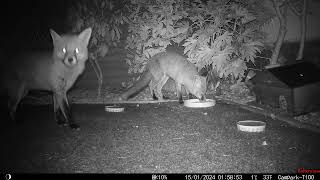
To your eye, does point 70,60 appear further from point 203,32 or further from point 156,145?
point 203,32

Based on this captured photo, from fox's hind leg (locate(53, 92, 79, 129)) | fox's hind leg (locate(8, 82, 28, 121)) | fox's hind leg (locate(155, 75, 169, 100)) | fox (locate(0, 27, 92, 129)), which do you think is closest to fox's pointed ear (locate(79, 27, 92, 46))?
fox (locate(0, 27, 92, 129))

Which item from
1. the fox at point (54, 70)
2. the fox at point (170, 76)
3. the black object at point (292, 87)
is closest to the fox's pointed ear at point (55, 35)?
the fox at point (54, 70)

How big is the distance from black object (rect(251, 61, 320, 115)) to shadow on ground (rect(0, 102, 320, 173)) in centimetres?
59

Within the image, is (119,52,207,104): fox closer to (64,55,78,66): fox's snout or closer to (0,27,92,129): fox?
(0,27,92,129): fox

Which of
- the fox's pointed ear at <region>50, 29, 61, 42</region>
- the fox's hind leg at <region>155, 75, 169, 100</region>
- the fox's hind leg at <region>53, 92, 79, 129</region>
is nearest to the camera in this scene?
the fox's pointed ear at <region>50, 29, 61, 42</region>

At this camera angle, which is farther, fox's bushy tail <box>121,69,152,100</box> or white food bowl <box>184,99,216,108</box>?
fox's bushy tail <box>121,69,152,100</box>

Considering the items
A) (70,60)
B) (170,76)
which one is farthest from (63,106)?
(170,76)

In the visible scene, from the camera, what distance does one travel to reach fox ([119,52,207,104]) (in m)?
7.36

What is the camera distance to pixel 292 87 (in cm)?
543

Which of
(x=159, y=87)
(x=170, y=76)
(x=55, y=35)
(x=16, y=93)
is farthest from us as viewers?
(x=159, y=87)

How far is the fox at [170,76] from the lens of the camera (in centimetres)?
736

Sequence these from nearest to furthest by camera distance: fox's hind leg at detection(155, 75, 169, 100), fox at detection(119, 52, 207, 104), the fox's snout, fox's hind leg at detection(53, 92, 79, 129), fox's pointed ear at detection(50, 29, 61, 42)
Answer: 1. the fox's snout
2. fox's pointed ear at detection(50, 29, 61, 42)
3. fox's hind leg at detection(53, 92, 79, 129)
4. fox at detection(119, 52, 207, 104)
5. fox's hind leg at detection(155, 75, 169, 100)

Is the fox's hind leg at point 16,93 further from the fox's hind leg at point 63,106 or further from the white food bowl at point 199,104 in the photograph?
the white food bowl at point 199,104

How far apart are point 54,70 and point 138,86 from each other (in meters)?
2.88
